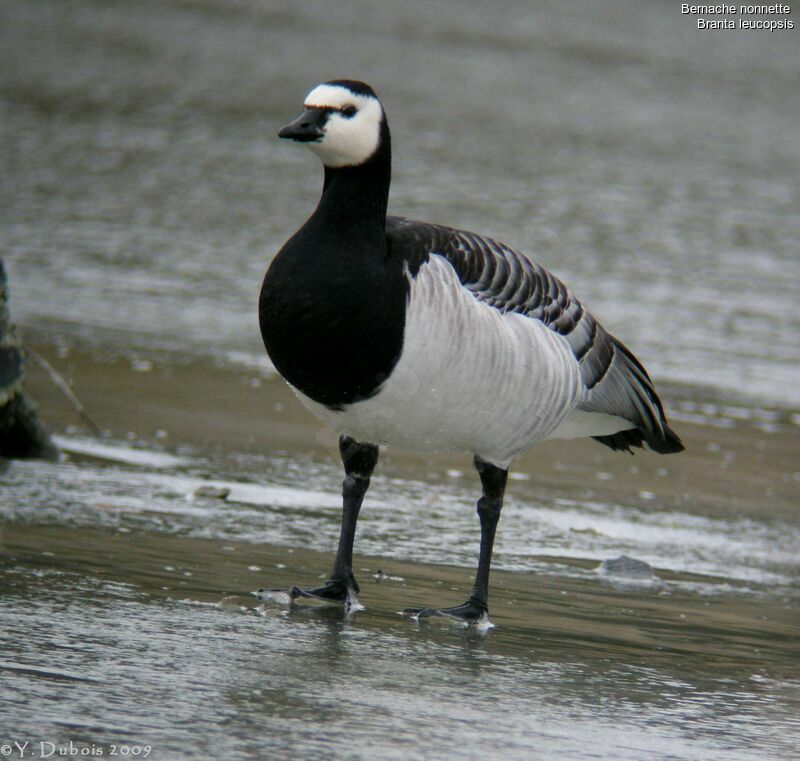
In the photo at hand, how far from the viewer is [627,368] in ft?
19.9

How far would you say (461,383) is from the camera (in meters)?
5.04

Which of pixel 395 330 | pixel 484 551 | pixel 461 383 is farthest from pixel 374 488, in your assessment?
pixel 395 330

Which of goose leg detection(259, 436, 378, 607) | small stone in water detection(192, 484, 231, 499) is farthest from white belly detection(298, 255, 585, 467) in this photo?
small stone in water detection(192, 484, 231, 499)

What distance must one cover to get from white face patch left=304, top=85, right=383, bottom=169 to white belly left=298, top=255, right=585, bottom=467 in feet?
1.49

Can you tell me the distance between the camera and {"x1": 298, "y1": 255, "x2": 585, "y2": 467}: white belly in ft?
16.3

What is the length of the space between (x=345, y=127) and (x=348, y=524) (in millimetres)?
1451

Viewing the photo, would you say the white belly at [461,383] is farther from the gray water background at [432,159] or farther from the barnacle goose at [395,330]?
the gray water background at [432,159]

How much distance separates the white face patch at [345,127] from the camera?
4.94 m

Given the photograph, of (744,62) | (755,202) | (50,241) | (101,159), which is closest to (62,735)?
(50,241)

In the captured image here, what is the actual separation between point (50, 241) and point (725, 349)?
6.40 m

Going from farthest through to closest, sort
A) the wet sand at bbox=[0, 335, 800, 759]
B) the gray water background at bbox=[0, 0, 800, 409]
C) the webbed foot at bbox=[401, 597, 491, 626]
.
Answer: the gray water background at bbox=[0, 0, 800, 409], the webbed foot at bbox=[401, 597, 491, 626], the wet sand at bbox=[0, 335, 800, 759]

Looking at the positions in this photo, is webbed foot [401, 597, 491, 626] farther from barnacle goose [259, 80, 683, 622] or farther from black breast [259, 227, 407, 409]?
black breast [259, 227, 407, 409]

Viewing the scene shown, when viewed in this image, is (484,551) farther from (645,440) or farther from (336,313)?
(645,440)

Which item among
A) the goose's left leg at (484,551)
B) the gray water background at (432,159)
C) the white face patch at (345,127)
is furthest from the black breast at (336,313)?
→ the gray water background at (432,159)
